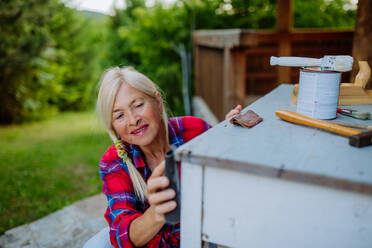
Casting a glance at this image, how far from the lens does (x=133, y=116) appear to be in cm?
144

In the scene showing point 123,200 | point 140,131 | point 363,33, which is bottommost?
point 123,200

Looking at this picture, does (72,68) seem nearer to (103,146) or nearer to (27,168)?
(103,146)

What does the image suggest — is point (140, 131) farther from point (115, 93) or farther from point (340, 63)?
point (340, 63)

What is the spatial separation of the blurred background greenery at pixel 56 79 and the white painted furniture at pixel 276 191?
319 cm

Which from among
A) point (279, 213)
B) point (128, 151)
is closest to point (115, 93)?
point (128, 151)

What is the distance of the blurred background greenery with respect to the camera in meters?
4.51

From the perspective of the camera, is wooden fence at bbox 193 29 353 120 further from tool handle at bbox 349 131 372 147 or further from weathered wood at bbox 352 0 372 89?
tool handle at bbox 349 131 372 147

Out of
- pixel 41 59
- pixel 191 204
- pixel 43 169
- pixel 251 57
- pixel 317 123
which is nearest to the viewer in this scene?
pixel 191 204

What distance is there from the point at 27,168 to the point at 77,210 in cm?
313

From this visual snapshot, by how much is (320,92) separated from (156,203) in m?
0.74

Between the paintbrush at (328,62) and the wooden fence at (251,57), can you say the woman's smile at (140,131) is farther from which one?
the wooden fence at (251,57)

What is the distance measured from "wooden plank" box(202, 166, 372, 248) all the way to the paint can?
19.7 inches

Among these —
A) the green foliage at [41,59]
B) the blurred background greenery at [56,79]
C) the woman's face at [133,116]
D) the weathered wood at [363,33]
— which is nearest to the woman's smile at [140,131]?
the woman's face at [133,116]

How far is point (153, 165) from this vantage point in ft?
5.46
